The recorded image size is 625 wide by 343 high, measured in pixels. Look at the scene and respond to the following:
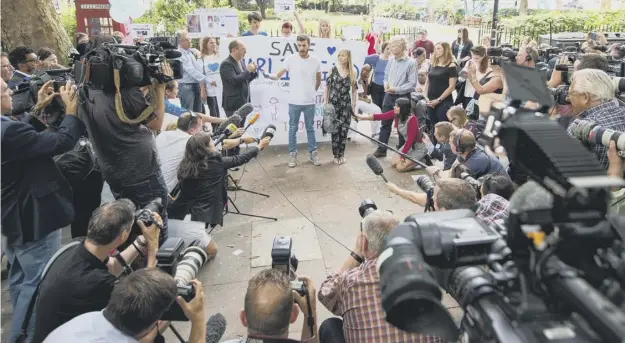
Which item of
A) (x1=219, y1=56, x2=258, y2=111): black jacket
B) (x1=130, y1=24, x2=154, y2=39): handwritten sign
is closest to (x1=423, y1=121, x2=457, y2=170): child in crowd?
(x1=219, y1=56, x2=258, y2=111): black jacket

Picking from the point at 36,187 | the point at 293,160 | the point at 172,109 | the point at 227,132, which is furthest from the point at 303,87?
the point at 36,187

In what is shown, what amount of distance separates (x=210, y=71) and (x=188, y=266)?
5526 mm

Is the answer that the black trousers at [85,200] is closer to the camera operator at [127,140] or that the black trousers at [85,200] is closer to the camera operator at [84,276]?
the camera operator at [127,140]

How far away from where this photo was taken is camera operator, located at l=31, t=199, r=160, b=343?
2.43m

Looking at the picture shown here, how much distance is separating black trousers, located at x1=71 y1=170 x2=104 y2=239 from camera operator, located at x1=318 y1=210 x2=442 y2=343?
92.8 inches

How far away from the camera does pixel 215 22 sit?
27.4ft

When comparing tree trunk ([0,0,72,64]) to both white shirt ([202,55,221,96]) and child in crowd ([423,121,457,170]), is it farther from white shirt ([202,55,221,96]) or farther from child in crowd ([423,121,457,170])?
child in crowd ([423,121,457,170])

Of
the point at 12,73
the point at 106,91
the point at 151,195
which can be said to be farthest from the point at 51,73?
the point at 12,73

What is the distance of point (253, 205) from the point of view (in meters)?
5.80

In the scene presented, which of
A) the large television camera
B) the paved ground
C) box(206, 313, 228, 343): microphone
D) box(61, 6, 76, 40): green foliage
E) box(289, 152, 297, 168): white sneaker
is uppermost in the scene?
box(61, 6, 76, 40): green foliage

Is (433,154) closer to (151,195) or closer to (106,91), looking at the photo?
(151,195)

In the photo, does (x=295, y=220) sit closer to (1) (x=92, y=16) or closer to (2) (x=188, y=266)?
(2) (x=188, y=266)

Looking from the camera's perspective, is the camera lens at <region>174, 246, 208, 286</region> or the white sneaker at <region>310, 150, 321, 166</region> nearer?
the camera lens at <region>174, 246, 208, 286</region>

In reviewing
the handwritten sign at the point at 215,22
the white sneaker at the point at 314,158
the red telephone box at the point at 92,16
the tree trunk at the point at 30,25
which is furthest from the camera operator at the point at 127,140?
the red telephone box at the point at 92,16
